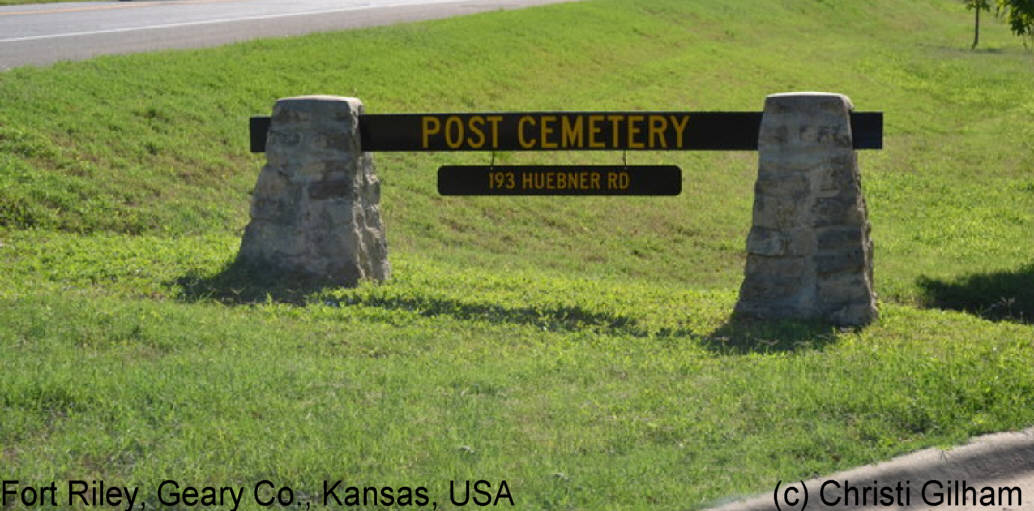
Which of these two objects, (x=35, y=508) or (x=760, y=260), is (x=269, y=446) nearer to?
(x=35, y=508)

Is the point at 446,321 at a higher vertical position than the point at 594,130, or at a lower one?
lower

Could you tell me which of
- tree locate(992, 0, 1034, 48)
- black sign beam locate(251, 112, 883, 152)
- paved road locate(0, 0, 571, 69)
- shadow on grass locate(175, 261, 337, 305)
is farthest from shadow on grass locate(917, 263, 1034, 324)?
paved road locate(0, 0, 571, 69)

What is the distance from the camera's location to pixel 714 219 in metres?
16.5

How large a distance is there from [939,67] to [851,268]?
83.3 feet

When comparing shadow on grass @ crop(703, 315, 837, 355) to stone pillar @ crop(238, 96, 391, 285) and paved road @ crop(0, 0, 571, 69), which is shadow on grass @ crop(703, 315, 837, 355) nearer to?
stone pillar @ crop(238, 96, 391, 285)

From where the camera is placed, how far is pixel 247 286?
9.66 metres

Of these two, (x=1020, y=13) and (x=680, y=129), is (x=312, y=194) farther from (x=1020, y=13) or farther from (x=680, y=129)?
(x=1020, y=13)

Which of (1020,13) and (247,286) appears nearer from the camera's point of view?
(247,286)

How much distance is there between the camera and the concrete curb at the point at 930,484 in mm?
5535

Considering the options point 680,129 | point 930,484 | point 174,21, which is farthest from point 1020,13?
point 174,21

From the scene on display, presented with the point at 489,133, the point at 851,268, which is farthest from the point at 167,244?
the point at 851,268

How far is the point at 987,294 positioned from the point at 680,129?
484cm

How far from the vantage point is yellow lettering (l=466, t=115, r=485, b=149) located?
32.9 feet

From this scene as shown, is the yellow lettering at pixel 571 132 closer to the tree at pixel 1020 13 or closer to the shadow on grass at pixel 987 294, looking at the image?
the shadow on grass at pixel 987 294
